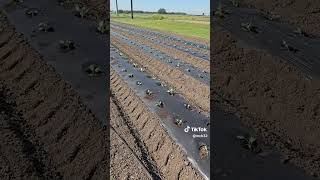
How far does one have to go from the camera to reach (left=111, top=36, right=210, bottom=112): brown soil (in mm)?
9141

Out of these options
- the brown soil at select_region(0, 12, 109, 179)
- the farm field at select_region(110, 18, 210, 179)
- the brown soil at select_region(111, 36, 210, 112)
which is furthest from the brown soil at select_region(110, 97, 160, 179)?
the brown soil at select_region(111, 36, 210, 112)

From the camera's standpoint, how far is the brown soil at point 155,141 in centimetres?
619

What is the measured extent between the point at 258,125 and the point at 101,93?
2.48 m

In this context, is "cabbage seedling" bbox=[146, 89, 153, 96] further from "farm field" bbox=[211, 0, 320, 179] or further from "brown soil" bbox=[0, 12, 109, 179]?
"brown soil" bbox=[0, 12, 109, 179]

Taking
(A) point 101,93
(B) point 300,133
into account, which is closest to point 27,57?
(A) point 101,93

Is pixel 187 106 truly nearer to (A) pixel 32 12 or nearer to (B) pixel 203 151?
(B) pixel 203 151

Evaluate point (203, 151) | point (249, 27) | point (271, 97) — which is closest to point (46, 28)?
point (203, 151)

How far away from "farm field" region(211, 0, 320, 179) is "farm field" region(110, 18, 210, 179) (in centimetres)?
45

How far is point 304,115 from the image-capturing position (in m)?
7.55

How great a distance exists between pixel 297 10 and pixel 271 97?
7.83m

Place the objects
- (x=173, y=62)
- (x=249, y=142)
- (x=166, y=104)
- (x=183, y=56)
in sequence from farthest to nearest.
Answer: (x=183, y=56) < (x=173, y=62) < (x=166, y=104) < (x=249, y=142)

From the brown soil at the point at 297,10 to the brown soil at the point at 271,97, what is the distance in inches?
165

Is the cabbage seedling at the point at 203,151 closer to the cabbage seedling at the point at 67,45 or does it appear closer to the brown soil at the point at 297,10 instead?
the cabbage seedling at the point at 67,45

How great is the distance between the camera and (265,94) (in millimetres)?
8000
